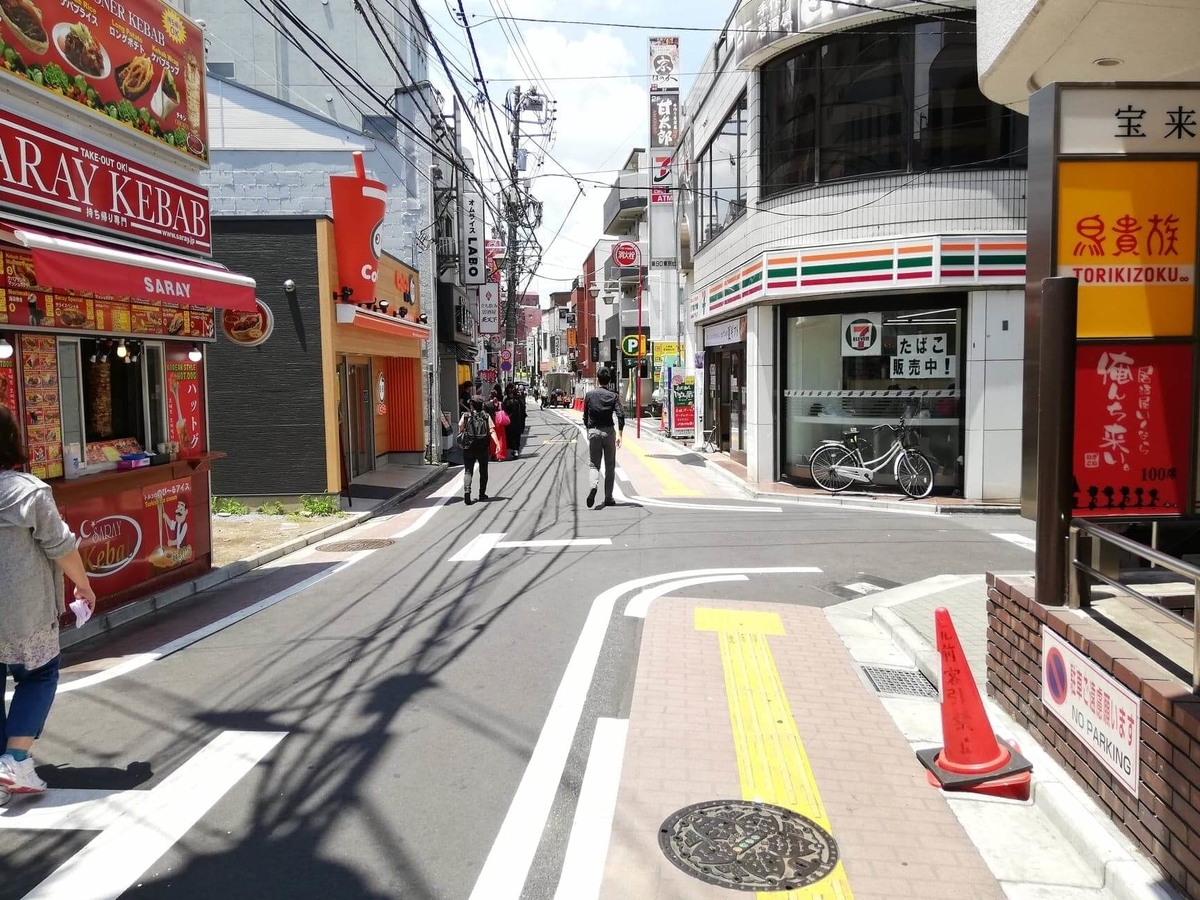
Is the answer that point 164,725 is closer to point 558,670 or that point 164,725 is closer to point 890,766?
point 558,670

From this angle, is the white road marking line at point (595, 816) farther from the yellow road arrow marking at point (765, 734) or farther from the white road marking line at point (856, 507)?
the white road marking line at point (856, 507)

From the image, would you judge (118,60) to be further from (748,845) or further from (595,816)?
(748,845)

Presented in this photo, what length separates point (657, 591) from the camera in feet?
27.3

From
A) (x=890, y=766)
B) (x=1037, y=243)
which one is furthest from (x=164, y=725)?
(x=1037, y=243)

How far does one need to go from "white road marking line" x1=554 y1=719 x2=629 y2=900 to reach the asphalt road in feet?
0.21

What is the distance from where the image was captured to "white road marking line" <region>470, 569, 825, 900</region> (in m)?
3.56

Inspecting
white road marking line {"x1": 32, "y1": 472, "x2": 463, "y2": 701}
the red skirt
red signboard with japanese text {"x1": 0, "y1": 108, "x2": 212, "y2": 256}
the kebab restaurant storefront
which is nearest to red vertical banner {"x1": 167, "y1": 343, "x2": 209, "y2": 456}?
the kebab restaurant storefront

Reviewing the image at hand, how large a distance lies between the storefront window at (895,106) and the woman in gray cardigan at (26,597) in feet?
43.0

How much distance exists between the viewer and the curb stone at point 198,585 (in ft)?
23.9

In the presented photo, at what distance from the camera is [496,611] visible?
25.1 feet

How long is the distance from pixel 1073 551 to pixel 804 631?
3003 mm

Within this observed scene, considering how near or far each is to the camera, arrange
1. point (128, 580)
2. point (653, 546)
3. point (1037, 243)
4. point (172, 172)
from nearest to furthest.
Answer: point (1037, 243) → point (128, 580) → point (172, 172) → point (653, 546)

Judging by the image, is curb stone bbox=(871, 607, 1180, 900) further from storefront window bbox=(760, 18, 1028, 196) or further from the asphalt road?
storefront window bbox=(760, 18, 1028, 196)

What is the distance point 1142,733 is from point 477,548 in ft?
26.3
